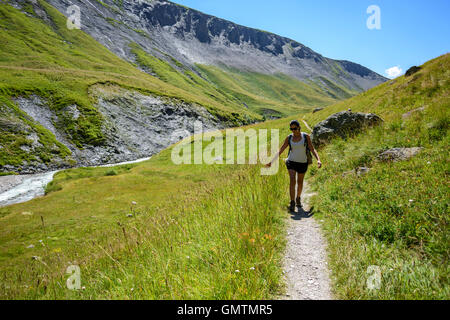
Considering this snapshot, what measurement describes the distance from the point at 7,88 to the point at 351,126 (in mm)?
64402


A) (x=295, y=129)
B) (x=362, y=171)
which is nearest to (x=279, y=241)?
(x=295, y=129)

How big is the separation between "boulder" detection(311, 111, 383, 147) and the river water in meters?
32.7

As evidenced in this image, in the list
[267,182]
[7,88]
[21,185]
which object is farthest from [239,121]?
Result: [267,182]

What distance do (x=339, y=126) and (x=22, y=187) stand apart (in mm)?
39242

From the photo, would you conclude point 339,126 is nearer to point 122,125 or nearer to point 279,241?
point 279,241

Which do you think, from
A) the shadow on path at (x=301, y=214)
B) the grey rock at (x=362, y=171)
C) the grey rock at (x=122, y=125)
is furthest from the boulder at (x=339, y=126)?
the grey rock at (x=122, y=125)

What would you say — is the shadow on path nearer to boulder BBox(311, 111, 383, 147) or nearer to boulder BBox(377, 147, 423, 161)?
boulder BBox(377, 147, 423, 161)

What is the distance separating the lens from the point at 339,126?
17.0 m

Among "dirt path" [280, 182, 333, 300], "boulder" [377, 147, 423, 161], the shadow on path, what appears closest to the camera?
"dirt path" [280, 182, 333, 300]

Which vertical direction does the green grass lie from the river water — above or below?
above

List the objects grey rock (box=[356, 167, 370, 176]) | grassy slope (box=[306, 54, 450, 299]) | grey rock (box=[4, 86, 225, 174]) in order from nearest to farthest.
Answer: grassy slope (box=[306, 54, 450, 299]) < grey rock (box=[356, 167, 370, 176]) < grey rock (box=[4, 86, 225, 174])

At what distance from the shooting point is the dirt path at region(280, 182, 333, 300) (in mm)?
3707

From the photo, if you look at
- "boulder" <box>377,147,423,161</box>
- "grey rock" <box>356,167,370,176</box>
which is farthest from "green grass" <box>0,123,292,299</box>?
"boulder" <box>377,147,423,161</box>
